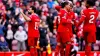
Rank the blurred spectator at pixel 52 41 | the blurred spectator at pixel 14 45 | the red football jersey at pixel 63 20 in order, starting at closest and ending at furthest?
1. the red football jersey at pixel 63 20
2. the blurred spectator at pixel 52 41
3. the blurred spectator at pixel 14 45

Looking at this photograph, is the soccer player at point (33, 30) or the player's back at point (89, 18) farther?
the soccer player at point (33, 30)

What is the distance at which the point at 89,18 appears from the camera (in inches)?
747

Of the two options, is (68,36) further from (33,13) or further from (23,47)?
(23,47)

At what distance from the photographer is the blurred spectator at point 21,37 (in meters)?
25.3

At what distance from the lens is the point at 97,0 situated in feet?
91.8

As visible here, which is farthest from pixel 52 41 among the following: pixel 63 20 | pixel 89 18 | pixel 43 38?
pixel 89 18

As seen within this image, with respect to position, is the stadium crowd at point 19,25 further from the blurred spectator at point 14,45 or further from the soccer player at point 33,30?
the soccer player at point 33,30

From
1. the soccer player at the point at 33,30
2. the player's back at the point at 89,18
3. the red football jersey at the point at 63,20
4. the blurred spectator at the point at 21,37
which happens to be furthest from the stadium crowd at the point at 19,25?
the player's back at the point at 89,18

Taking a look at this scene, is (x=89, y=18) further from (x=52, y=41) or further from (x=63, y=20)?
(x=52, y=41)

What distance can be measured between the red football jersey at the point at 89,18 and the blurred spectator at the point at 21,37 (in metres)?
6.57

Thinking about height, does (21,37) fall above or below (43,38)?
below

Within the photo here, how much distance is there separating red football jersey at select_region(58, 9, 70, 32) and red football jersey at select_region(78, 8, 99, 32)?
61 centimetres

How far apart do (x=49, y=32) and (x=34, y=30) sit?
486 centimetres

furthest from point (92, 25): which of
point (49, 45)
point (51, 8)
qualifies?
point (51, 8)
